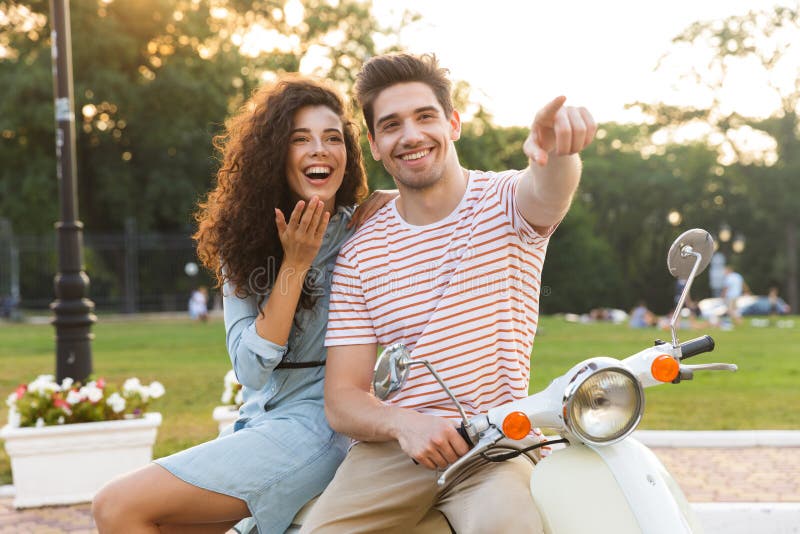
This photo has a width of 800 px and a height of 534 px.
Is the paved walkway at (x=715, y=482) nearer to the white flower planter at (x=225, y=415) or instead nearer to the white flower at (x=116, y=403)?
the white flower at (x=116, y=403)

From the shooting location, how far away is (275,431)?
106 inches

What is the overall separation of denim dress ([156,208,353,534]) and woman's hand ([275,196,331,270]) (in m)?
0.23

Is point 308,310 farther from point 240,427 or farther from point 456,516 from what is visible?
point 456,516

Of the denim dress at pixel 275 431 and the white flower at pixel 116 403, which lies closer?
the denim dress at pixel 275 431

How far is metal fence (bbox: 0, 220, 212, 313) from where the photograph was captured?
93.4ft

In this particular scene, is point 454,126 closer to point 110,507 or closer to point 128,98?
point 110,507

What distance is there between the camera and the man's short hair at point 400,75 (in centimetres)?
271

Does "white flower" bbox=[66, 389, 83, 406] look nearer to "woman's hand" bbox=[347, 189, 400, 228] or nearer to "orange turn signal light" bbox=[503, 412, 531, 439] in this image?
"woman's hand" bbox=[347, 189, 400, 228]

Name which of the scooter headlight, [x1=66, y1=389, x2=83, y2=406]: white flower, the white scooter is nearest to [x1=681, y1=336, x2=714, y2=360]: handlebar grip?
the white scooter

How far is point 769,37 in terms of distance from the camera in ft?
112

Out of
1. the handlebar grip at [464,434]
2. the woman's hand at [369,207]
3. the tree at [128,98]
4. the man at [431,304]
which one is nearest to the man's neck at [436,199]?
the man at [431,304]

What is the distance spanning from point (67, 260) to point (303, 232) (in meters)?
4.57

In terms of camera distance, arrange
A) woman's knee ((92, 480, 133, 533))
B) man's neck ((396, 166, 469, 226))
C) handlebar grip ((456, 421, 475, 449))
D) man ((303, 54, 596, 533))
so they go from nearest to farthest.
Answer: handlebar grip ((456, 421, 475, 449)) → man ((303, 54, 596, 533)) → woman's knee ((92, 480, 133, 533)) → man's neck ((396, 166, 469, 226))

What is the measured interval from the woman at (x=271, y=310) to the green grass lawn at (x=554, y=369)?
364cm
